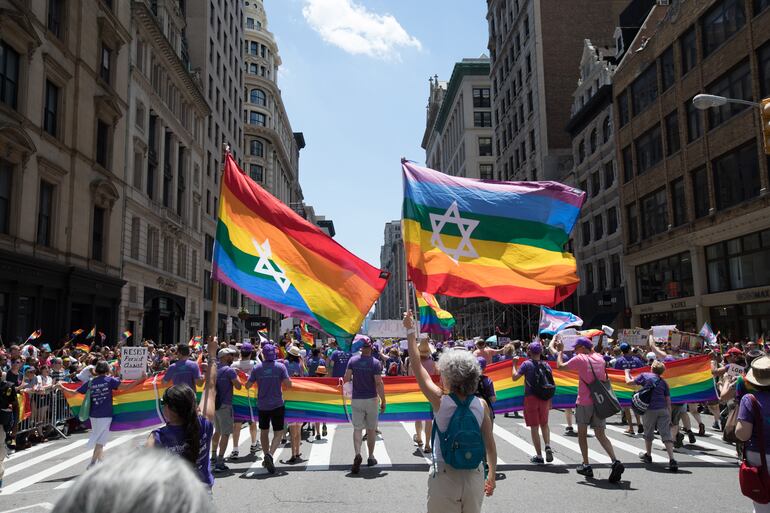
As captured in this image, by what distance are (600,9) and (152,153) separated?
121ft

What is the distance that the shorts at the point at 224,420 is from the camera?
1050 cm

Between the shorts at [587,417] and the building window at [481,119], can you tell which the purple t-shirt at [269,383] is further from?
the building window at [481,119]

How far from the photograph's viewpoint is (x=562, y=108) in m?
48.2

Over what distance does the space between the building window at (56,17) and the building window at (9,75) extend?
10.4 feet

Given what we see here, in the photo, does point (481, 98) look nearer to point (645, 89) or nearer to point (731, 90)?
point (645, 89)

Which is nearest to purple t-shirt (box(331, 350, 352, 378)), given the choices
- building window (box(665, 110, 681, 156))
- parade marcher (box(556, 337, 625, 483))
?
parade marcher (box(556, 337, 625, 483))

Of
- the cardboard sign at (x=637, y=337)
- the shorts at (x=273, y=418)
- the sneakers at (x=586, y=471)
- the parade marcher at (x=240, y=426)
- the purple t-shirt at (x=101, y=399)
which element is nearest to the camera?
the sneakers at (x=586, y=471)

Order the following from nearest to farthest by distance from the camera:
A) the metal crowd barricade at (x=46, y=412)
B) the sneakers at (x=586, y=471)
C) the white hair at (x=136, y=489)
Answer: the white hair at (x=136, y=489), the sneakers at (x=586, y=471), the metal crowd barricade at (x=46, y=412)

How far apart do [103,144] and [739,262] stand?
96.6ft

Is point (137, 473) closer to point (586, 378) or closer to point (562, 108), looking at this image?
point (586, 378)

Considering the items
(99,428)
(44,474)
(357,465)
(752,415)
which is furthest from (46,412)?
(752,415)

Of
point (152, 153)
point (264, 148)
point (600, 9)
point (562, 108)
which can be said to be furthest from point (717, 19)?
point (264, 148)

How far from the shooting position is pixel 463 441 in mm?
4695

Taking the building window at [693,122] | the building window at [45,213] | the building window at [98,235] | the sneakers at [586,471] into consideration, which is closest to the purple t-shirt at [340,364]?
the sneakers at [586,471]
